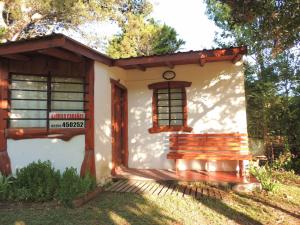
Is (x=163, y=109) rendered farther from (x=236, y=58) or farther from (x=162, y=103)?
(x=236, y=58)

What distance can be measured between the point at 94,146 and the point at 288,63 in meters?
9.43

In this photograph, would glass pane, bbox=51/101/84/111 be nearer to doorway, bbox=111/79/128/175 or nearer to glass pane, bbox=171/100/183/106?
doorway, bbox=111/79/128/175

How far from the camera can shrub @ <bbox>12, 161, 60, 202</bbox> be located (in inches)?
182

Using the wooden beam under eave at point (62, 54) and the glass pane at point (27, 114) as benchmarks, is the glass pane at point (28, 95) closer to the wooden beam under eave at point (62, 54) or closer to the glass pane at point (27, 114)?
the glass pane at point (27, 114)

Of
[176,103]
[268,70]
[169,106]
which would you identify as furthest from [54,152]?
[268,70]

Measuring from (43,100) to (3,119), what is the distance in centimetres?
82

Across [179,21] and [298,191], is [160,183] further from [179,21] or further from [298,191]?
[179,21]

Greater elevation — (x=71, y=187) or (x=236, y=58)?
(x=236, y=58)

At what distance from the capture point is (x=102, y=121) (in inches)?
235

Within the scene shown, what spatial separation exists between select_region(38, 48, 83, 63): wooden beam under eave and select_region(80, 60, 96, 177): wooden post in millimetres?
273

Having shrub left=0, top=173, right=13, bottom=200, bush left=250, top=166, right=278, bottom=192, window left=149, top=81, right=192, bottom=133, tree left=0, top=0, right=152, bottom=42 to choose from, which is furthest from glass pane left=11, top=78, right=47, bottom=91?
tree left=0, top=0, right=152, bottom=42

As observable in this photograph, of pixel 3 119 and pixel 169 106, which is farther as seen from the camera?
pixel 169 106

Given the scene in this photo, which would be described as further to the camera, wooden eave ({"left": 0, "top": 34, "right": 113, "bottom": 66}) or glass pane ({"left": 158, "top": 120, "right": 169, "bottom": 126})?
glass pane ({"left": 158, "top": 120, "right": 169, "bottom": 126})

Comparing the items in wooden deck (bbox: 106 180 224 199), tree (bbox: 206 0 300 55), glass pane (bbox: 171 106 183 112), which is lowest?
wooden deck (bbox: 106 180 224 199)
